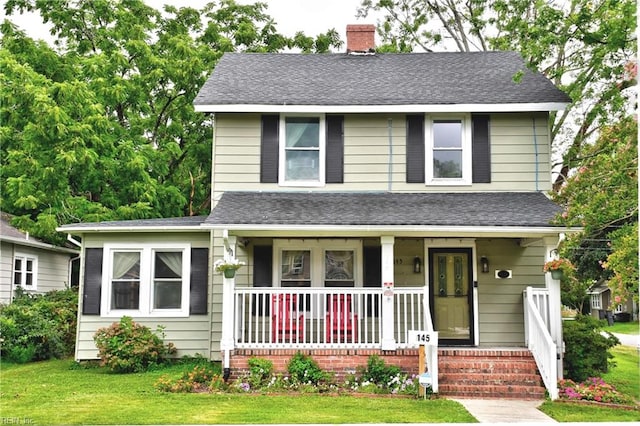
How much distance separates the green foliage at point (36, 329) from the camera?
13.9m

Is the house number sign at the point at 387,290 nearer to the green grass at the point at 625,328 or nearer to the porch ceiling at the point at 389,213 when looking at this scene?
the porch ceiling at the point at 389,213

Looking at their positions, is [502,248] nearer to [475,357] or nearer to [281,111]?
[475,357]

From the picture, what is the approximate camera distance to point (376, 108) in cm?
1297

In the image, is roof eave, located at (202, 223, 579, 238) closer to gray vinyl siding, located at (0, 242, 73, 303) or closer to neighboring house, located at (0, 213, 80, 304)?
neighboring house, located at (0, 213, 80, 304)

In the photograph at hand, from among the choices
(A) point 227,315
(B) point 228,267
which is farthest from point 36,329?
(B) point 228,267

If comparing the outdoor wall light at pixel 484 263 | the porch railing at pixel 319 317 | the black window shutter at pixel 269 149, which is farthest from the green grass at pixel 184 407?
the black window shutter at pixel 269 149

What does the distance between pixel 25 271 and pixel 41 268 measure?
83 centimetres

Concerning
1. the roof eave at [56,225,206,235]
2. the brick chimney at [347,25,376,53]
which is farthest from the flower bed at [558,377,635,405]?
the brick chimney at [347,25,376,53]

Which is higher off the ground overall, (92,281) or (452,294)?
(92,281)

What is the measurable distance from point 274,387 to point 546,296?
4.95 meters

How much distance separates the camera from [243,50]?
23.2 meters

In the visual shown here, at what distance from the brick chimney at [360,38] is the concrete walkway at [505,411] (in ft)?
31.1

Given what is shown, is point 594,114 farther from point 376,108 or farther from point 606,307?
point 606,307

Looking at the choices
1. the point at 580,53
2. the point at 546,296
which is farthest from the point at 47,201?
the point at 580,53
